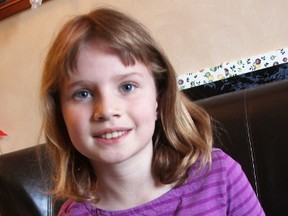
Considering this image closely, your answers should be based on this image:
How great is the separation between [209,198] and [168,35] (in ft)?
2.28

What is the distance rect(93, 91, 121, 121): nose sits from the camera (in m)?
0.70

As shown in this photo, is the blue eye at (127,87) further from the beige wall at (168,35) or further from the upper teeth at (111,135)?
the beige wall at (168,35)

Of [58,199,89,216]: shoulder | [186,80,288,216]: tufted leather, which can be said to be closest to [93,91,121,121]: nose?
[58,199,89,216]: shoulder

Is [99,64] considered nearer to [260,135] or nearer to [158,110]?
[158,110]

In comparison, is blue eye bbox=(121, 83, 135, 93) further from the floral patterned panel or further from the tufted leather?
the floral patterned panel

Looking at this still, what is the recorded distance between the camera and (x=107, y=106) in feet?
2.31

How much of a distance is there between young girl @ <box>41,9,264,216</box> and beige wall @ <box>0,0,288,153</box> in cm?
41

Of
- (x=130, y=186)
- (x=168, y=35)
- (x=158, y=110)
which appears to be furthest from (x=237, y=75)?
(x=130, y=186)

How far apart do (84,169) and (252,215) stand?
15.7 inches

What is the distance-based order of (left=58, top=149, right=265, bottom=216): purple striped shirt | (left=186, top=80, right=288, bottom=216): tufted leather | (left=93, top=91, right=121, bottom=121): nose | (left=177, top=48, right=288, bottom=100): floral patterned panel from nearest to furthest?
(left=93, top=91, right=121, bottom=121): nose → (left=58, top=149, right=265, bottom=216): purple striped shirt → (left=186, top=80, right=288, bottom=216): tufted leather → (left=177, top=48, right=288, bottom=100): floral patterned panel

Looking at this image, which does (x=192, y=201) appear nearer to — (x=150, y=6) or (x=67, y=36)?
(x=67, y=36)

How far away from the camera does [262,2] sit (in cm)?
119

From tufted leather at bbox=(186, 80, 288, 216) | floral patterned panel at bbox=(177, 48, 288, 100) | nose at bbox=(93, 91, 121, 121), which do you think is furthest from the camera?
floral patterned panel at bbox=(177, 48, 288, 100)

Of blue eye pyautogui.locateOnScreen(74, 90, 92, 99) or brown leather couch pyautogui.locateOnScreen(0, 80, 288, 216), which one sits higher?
blue eye pyautogui.locateOnScreen(74, 90, 92, 99)
